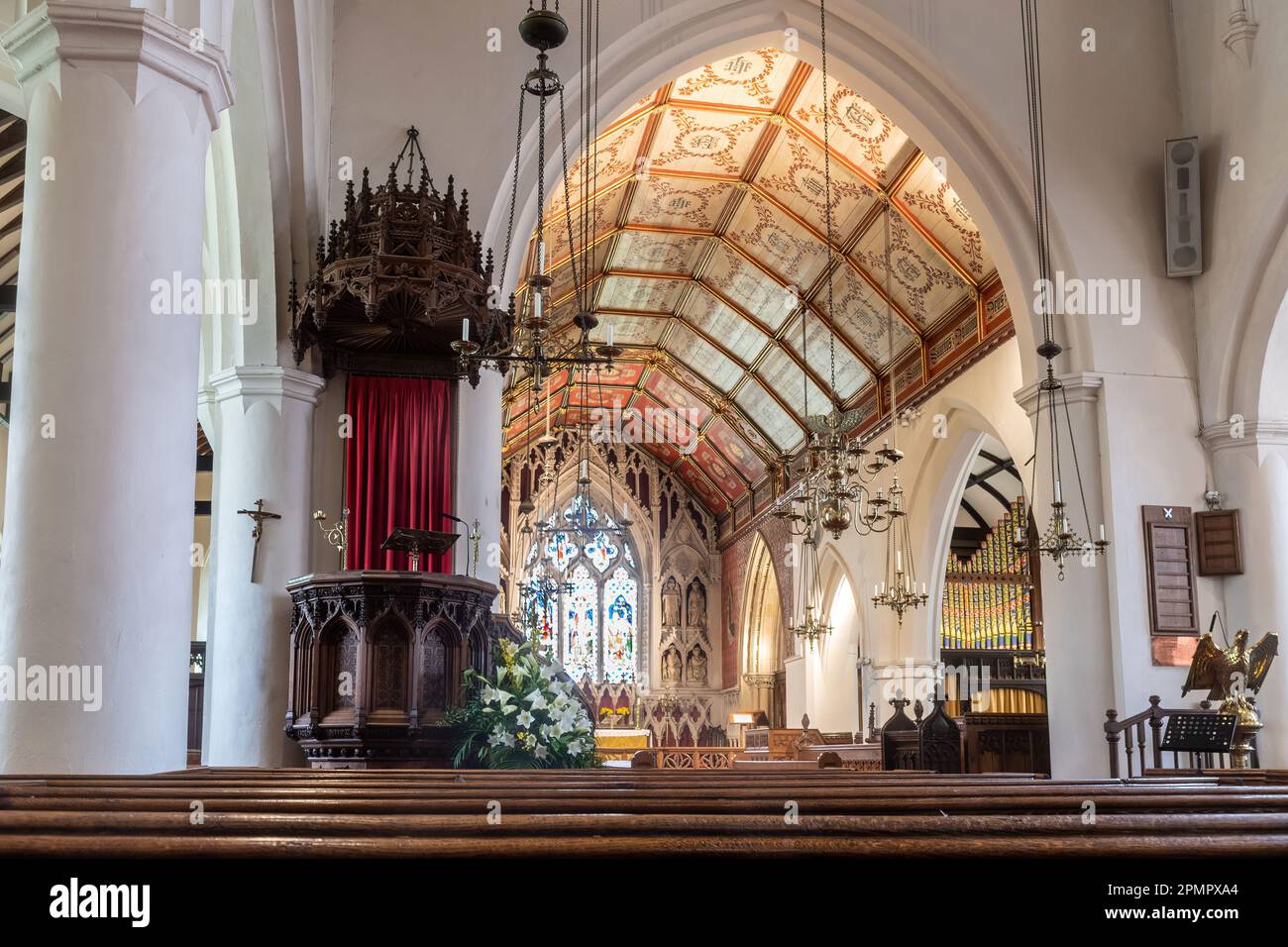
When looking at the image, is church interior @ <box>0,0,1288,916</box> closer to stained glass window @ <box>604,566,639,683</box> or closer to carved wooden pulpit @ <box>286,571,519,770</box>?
carved wooden pulpit @ <box>286,571,519,770</box>

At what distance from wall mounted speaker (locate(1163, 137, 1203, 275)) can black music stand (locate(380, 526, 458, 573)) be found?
5.51m

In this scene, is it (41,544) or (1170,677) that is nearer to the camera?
(41,544)

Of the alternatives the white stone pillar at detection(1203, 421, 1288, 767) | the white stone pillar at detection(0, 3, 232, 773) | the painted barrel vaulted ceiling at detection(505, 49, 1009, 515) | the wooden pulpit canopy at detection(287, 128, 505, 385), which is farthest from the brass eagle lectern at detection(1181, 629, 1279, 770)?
the white stone pillar at detection(0, 3, 232, 773)

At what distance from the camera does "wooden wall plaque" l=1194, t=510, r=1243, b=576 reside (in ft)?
27.2

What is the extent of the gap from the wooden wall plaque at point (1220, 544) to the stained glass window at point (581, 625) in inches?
557

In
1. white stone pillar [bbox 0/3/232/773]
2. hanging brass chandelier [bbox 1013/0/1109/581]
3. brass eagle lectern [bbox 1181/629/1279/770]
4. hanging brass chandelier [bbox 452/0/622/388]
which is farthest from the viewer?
hanging brass chandelier [bbox 1013/0/1109/581]

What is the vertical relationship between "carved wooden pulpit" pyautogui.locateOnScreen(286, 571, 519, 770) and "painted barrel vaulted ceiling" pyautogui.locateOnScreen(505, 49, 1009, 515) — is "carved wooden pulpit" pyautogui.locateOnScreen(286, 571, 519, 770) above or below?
below

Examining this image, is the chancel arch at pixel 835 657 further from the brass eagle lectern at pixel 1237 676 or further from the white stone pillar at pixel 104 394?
the white stone pillar at pixel 104 394

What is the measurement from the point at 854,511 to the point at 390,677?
333 inches

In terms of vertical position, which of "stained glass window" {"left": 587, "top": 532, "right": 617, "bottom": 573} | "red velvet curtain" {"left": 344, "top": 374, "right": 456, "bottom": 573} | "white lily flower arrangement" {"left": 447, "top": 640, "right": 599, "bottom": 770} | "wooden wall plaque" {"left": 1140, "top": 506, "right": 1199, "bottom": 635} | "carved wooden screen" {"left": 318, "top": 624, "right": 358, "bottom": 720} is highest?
"stained glass window" {"left": 587, "top": 532, "right": 617, "bottom": 573}

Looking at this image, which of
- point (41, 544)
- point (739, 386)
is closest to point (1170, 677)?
point (41, 544)

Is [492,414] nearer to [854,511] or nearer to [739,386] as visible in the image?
[854,511]

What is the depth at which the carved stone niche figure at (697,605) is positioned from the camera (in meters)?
21.7
